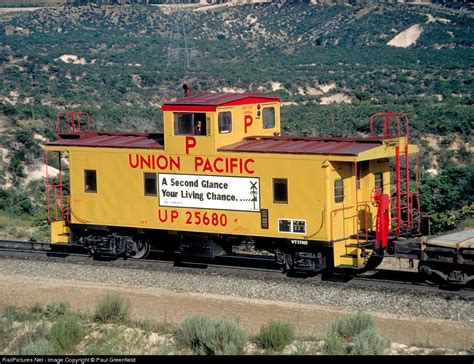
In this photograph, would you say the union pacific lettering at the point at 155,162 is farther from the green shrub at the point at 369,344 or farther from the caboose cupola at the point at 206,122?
the green shrub at the point at 369,344

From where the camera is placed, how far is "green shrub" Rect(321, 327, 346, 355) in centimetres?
1442

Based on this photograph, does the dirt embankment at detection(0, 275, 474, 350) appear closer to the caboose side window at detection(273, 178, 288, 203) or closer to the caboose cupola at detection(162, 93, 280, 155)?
the caboose side window at detection(273, 178, 288, 203)

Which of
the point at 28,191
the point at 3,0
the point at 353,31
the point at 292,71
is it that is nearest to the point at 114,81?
the point at 292,71

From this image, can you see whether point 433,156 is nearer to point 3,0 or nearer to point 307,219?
point 307,219

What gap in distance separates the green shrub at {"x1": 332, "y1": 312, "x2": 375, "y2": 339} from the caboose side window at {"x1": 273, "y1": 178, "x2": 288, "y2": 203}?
16.4 ft

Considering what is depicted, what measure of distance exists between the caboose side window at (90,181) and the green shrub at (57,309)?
5820mm

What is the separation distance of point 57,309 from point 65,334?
2.21m

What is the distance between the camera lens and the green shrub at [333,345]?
14.4 m

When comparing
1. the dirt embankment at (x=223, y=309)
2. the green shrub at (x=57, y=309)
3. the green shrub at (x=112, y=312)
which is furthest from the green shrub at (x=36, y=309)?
Answer: the green shrub at (x=112, y=312)

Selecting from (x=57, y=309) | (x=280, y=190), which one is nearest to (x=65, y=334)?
(x=57, y=309)

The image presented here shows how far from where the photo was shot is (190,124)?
21531 mm

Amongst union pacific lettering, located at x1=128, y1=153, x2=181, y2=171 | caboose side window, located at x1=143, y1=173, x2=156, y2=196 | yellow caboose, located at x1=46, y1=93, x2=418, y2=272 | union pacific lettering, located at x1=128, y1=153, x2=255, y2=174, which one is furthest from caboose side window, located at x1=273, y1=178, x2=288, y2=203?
caboose side window, located at x1=143, y1=173, x2=156, y2=196

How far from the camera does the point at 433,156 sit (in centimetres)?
4244

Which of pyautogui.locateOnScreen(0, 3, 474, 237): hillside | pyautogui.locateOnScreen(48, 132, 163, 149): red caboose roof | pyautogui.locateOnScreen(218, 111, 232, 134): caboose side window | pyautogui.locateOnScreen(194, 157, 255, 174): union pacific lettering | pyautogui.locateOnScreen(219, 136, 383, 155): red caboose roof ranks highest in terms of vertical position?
pyautogui.locateOnScreen(0, 3, 474, 237): hillside
